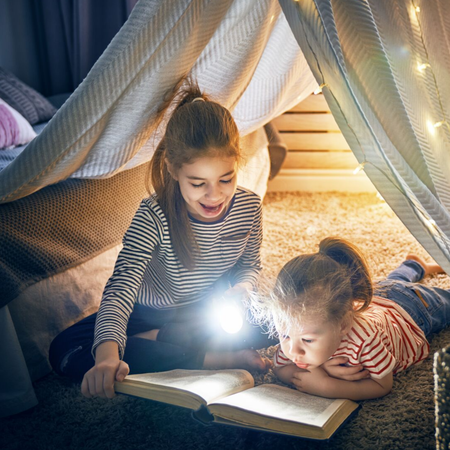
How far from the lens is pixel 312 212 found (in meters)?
2.33

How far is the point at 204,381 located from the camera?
1.00 meters

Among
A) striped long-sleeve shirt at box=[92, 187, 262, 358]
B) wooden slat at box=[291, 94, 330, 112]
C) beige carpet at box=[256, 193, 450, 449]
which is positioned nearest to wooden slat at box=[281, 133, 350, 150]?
wooden slat at box=[291, 94, 330, 112]

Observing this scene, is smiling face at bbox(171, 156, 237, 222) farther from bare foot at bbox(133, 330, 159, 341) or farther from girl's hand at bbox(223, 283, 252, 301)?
bare foot at bbox(133, 330, 159, 341)

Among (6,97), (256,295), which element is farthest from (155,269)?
(6,97)

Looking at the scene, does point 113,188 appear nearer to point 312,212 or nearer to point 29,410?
point 29,410

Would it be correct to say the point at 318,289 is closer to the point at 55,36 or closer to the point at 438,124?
the point at 438,124

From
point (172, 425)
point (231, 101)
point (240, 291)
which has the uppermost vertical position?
point (231, 101)

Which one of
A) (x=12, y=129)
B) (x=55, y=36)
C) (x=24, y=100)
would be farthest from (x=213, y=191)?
(x=55, y=36)

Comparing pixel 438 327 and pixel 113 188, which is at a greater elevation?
pixel 113 188

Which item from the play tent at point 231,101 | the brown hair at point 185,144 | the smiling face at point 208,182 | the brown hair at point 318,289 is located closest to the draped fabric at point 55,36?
the play tent at point 231,101

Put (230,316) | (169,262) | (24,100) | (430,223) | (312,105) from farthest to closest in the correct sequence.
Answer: (312,105), (24,100), (169,262), (230,316), (430,223)

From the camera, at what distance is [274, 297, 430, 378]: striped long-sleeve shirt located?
1.01 metres

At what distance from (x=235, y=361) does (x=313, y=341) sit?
0.28 meters

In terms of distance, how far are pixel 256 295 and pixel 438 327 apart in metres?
0.54
